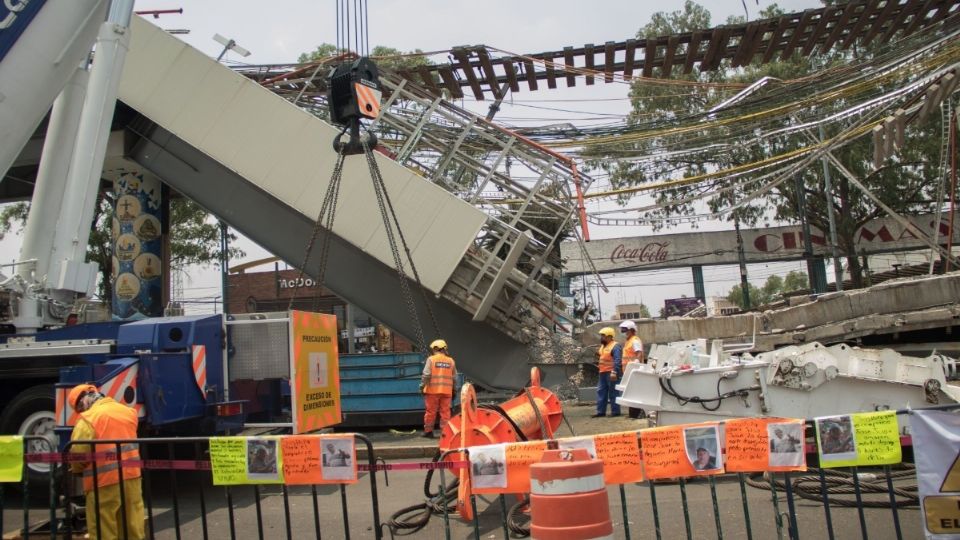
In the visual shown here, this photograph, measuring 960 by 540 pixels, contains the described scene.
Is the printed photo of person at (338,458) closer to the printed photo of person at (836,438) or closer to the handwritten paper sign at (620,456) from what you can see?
the handwritten paper sign at (620,456)

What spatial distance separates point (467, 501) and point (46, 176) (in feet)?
23.0

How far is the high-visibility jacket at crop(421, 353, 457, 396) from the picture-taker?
984 centimetres

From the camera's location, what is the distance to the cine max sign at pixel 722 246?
3058cm

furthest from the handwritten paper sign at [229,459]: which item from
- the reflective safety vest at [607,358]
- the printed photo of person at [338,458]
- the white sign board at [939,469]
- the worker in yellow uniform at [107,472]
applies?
the reflective safety vest at [607,358]

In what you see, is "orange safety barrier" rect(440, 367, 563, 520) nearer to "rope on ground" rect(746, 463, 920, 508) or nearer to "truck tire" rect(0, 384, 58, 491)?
"rope on ground" rect(746, 463, 920, 508)

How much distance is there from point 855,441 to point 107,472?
5.23m

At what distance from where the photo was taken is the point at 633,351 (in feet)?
36.6

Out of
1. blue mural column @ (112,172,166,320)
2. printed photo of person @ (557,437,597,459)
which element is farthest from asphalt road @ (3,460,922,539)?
Answer: blue mural column @ (112,172,166,320)

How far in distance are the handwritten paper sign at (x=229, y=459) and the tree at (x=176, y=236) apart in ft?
70.2

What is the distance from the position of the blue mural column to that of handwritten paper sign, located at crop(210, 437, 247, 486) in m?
13.0

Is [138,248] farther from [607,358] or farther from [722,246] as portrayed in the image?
[722,246]

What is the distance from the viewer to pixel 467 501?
17.6 feet

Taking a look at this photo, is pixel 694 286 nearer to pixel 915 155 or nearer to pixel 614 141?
pixel 915 155

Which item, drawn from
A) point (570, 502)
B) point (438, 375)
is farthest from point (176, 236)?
point (570, 502)
